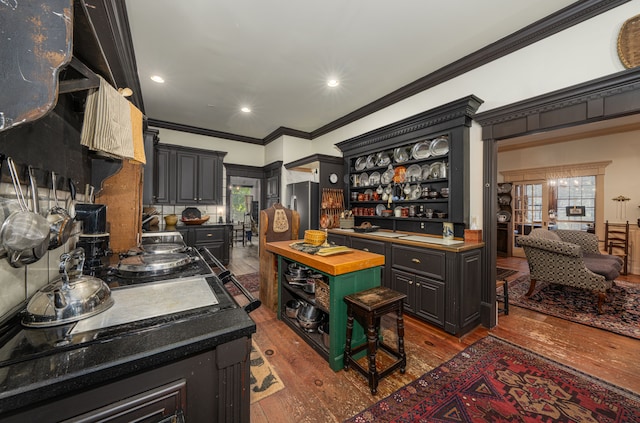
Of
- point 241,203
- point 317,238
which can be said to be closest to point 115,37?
point 317,238

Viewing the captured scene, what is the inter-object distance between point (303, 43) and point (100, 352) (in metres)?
3.02

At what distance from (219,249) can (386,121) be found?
13.1 ft

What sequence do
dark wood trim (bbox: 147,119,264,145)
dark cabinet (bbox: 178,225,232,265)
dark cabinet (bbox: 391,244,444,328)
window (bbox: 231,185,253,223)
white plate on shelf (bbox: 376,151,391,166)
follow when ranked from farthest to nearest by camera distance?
window (bbox: 231,185,253,223), dark wood trim (bbox: 147,119,264,145), dark cabinet (bbox: 178,225,232,265), white plate on shelf (bbox: 376,151,391,166), dark cabinet (bbox: 391,244,444,328)

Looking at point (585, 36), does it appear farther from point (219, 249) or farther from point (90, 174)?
point (219, 249)

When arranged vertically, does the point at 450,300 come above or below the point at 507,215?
below

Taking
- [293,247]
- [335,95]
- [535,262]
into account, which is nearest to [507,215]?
[535,262]

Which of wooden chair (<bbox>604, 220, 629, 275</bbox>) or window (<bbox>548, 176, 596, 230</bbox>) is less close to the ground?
window (<bbox>548, 176, 596, 230</bbox>)

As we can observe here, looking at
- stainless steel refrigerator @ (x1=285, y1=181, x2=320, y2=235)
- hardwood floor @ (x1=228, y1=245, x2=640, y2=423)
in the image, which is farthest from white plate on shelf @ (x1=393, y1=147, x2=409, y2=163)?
hardwood floor @ (x1=228, y1=245, x2=640, y2=423)

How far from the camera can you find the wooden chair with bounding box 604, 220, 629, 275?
193 inches

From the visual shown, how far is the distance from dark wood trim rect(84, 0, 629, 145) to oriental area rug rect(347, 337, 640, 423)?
120 inches

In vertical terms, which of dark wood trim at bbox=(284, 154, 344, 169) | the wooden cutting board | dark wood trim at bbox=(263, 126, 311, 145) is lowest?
the wooden cutting board

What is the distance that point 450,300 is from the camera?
2500 millimetres

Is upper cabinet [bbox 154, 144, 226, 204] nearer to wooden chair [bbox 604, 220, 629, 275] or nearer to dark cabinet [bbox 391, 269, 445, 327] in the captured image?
dark cabinet [bbox 391, 269, 445, 327]

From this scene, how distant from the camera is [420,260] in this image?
Answer: 9.02 ft
